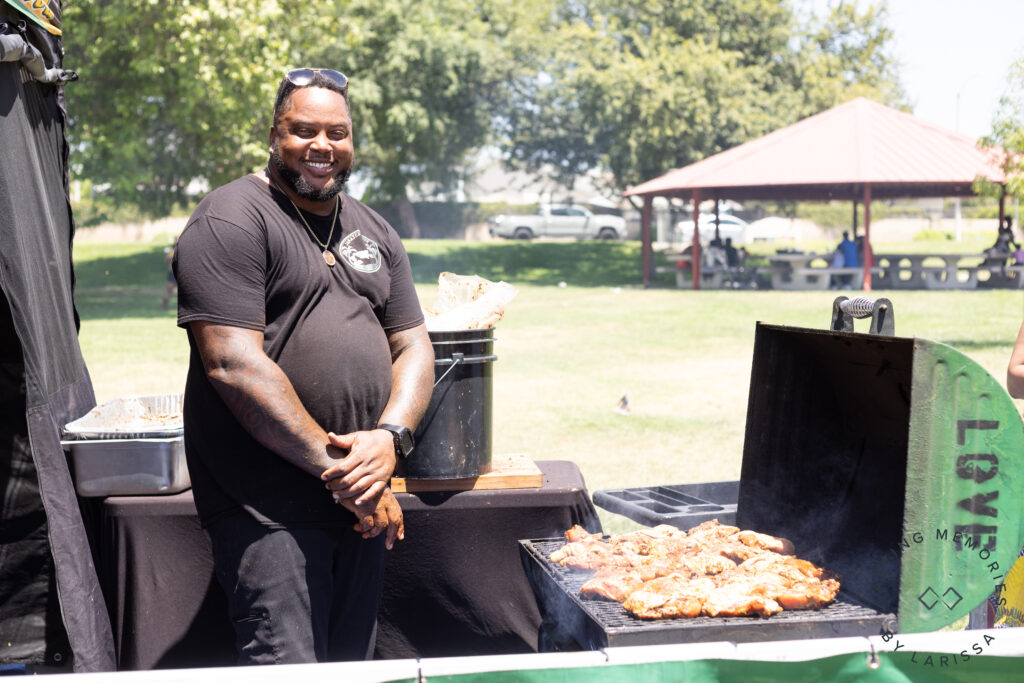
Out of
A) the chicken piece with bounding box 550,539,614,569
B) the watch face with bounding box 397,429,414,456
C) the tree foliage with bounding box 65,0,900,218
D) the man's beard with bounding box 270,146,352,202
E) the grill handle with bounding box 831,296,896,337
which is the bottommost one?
the chicken piece with bounding box 550,539,614,569

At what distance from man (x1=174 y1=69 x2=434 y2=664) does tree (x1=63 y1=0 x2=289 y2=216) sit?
18.2m

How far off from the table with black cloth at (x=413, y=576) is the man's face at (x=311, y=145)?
1323 millimetres

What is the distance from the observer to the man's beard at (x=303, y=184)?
2.87 meters

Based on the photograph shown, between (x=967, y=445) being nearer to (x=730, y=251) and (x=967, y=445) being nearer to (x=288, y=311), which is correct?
(x=288, y=311)

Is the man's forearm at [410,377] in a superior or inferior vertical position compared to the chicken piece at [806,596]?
superior

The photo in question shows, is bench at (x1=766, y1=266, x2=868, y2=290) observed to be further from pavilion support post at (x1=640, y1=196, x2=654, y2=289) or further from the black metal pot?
the black metal pot

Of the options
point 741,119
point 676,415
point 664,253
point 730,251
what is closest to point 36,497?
point 676,415

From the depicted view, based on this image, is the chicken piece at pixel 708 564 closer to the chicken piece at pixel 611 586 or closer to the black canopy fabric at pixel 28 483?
the chicken piece at pixel 611 586

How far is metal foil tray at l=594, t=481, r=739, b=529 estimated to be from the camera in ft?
12.8

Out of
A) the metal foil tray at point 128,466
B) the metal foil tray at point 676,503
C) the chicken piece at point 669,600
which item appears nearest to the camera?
the chicken piece at point 669,600

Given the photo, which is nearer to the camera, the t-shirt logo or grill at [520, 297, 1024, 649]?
grill at [520, 297, 1024, 649]

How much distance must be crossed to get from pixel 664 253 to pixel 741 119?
821cm

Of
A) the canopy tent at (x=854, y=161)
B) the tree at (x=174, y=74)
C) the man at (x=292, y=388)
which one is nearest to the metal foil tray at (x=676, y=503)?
the man at (x=292, y=388)

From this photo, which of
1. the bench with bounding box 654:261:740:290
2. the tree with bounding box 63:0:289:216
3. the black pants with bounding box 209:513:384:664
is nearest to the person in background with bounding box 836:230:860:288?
the bench with bounding box 654:261:740:290
